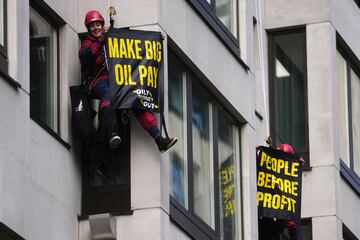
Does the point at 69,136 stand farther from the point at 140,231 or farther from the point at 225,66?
the point at 225,66

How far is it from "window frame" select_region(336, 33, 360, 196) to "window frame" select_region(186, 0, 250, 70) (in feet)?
23.6

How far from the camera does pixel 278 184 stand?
112ft

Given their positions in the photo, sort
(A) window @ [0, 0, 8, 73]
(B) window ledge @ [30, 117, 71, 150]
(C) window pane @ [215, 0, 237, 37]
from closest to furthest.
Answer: (A) window @ [0, 0, 8, 73], (B) window ledge @ [30, 117, 71, 150], (C) window pane @ [215, 0, 237, 37]

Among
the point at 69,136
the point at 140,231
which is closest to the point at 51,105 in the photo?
the point at 69,136

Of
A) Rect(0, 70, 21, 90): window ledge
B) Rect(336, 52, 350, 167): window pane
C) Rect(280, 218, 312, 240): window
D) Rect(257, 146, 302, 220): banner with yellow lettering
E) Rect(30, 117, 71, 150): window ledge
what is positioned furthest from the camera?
Rect(336, 52, 350, 167): window pane

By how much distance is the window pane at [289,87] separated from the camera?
39.3 meters

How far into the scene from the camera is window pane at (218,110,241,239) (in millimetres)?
30812

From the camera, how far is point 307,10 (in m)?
39.5

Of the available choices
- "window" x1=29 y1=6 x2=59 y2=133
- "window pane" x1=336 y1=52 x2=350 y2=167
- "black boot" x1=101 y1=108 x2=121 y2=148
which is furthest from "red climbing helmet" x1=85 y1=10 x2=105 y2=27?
"window pane" x1=336 y1=52 x2=350 y2=167

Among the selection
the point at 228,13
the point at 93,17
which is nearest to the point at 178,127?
the point at 93,17

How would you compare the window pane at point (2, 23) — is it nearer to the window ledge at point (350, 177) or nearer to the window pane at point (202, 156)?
the window pane at point (202, 156)

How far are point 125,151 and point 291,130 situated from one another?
12.7 metres

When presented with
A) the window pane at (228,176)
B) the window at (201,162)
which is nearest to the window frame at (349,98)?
the window pane at (228,176)

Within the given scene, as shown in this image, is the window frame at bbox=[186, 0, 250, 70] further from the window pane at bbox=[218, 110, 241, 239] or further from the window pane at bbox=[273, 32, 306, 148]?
the window pane at bbox=[273, 32, 306, 148]
